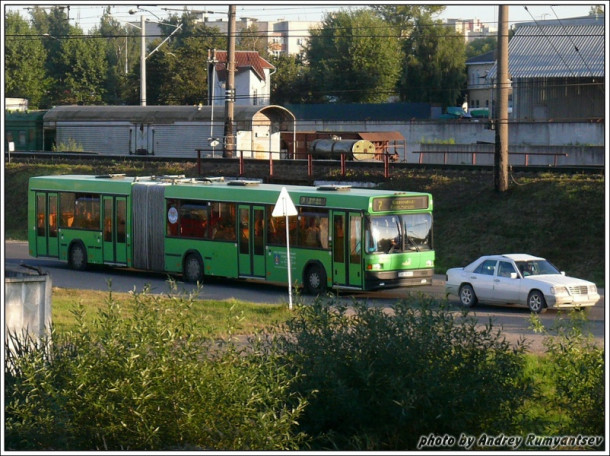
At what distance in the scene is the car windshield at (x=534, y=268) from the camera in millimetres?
21109

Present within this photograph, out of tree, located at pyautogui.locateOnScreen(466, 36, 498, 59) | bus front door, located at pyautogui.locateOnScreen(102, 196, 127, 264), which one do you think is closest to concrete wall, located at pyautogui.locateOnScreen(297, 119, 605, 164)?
bus front door, located at pyautogui.locateOnScreen(102, 196, 127, 264)

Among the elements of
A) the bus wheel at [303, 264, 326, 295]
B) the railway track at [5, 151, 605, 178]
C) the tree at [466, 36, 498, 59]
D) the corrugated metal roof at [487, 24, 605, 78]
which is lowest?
the bus wheel at [303, 264, 326, 295]

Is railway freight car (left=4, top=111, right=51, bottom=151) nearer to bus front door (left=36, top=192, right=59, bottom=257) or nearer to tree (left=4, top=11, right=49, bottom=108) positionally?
tree (left=4, top=11, right=49, bottom=108)

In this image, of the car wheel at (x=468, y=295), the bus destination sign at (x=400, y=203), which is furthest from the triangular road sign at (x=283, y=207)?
the car wheel at (x=468, y=295)

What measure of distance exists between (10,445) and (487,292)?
13.3m

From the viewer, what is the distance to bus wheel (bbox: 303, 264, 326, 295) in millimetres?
23000

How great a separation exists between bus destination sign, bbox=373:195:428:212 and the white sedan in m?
1.81

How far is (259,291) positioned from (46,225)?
26.8 ft

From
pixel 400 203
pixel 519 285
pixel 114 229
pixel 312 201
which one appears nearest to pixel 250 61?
pixel 114 229

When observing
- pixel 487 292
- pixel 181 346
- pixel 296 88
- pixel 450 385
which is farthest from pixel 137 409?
pixel 296 88

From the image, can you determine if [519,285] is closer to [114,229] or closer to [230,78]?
[114,229]

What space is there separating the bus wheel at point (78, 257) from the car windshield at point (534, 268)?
1278 cm

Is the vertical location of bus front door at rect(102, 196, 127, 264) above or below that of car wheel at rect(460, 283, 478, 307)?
above

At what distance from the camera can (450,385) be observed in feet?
33.7
